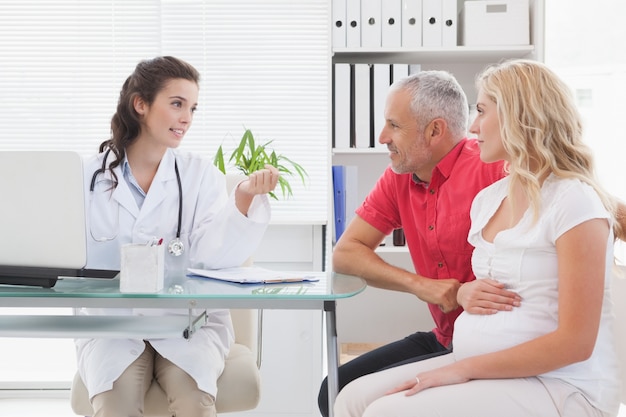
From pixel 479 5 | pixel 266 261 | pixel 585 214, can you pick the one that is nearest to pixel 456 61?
pixel 479 5

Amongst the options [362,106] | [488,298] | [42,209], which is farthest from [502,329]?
[362,106]

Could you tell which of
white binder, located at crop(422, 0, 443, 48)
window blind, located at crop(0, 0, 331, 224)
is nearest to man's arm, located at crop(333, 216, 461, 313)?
white binder, located at crop(422, 0, 443, 48)

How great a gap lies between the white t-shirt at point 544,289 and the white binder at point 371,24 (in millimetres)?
1436

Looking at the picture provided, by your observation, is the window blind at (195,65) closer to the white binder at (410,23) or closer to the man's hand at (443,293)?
the white binder at (410,23)

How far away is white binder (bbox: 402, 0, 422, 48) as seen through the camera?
273cm

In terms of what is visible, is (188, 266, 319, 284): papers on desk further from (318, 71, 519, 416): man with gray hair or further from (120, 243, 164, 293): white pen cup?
(318, 71, 519, 416): man with gray hair

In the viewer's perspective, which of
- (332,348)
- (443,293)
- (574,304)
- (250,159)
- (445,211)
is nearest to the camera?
(574,304)

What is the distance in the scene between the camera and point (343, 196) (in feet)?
8.90

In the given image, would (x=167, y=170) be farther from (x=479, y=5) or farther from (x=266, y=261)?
(x=479, y=5)

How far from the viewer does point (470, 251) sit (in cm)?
182

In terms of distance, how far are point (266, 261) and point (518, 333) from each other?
162 cm

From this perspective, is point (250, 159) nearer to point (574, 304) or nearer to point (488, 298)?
point (488, 298)

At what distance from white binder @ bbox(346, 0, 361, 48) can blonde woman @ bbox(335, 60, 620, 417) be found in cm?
126

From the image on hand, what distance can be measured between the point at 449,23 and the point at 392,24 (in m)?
0.22
